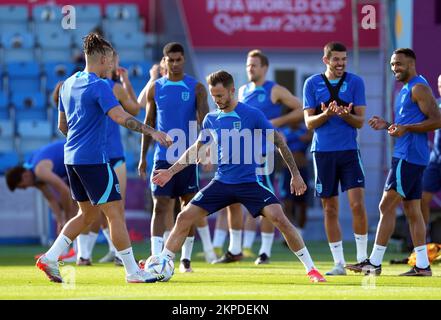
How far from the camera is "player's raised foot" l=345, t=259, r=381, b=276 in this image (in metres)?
12.0

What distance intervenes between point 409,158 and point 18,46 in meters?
13.5

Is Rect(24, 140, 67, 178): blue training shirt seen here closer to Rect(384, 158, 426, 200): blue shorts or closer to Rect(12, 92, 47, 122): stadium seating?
Rect(384, 158, 426, 200): blue shorts

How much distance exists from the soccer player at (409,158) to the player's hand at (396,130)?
0.12m

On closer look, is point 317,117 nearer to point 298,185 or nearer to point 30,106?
point 298,185

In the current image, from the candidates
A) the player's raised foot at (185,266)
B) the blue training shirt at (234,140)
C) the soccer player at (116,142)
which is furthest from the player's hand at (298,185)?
the soccer player at (116,142)

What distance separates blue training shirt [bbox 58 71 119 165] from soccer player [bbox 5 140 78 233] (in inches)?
185

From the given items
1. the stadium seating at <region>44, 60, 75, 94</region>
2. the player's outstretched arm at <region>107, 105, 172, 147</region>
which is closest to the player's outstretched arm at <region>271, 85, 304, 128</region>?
the player's outstretched arm at <region>107, 105, 172, 147</region>

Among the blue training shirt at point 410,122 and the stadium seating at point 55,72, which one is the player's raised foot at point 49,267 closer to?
the blue training shirt at point 410,122

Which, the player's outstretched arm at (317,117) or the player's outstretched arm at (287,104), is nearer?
the player's outstretched arm at (317,117)

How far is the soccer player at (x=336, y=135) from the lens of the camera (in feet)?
39.9

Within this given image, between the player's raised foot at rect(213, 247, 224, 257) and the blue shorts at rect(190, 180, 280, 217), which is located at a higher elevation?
the blue shorts at rect(190, 180, 280, 217)

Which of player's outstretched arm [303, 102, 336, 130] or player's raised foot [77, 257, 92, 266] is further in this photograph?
player's raised foot [77, 257, 92, 266]

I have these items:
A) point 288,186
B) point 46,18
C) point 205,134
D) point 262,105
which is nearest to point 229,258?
point 262,105

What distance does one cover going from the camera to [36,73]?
23219 millimetres
